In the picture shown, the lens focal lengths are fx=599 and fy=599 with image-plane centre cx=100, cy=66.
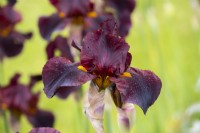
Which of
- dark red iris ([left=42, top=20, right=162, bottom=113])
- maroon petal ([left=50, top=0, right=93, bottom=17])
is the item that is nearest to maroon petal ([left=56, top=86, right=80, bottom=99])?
maroon petal ([left=50, top=0, right=93, bottom=17])

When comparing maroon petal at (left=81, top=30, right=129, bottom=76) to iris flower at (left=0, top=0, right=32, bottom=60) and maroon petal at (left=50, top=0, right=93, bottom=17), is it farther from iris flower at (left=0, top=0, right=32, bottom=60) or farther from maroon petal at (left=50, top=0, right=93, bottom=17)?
iris flower at (left=0, top=0, right=32, bottom=60)

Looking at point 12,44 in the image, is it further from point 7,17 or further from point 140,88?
point 140,88

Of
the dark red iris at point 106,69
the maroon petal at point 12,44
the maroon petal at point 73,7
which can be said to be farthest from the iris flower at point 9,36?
the dark red iris at point 106,69

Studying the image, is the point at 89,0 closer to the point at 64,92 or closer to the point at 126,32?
the point at 126,32

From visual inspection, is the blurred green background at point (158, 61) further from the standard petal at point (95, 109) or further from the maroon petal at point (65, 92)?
the standard petal at point (95, 109)

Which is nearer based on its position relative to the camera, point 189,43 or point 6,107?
point 6,107

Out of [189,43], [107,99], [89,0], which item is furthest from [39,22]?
[189,43]

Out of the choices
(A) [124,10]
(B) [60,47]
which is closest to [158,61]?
(A) [124,10]
